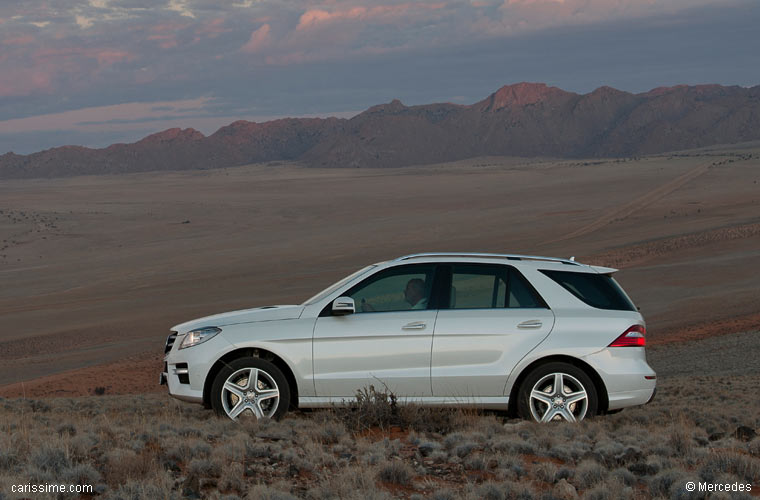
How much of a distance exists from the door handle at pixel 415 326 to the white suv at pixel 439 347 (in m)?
0.01

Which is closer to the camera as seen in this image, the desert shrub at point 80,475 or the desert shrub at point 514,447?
the desert shrub at point 80,475

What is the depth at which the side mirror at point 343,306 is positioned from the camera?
768cm

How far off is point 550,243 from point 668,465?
1533 inches

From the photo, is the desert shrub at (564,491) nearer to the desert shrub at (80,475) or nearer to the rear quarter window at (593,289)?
the rear quarter window at (593,289)

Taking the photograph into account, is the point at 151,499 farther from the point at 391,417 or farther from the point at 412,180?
the point at 412,180

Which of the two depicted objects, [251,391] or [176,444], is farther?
[251,391]

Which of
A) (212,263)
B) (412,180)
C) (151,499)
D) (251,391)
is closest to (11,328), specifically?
(212,263)

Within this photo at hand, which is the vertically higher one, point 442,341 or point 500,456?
point 442,341

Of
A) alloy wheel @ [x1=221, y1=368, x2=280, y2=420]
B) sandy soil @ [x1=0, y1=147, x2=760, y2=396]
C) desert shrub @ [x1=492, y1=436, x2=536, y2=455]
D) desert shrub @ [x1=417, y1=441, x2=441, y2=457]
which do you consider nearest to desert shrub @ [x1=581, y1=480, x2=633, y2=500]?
desert shrub @ [x1=492, y1=436, x2=536, y2=455]

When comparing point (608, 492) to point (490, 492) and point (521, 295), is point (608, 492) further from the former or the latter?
point (521, 295)

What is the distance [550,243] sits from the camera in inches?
1758

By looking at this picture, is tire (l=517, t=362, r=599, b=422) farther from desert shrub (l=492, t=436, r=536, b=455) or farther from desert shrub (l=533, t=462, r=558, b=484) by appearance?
desert shrub (l=533, t=462, r=558, b=484)

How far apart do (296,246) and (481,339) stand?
42781mm

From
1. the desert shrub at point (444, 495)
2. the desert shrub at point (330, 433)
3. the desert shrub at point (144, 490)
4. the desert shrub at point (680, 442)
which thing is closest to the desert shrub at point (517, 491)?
the desert shrub at point (444, 495)
